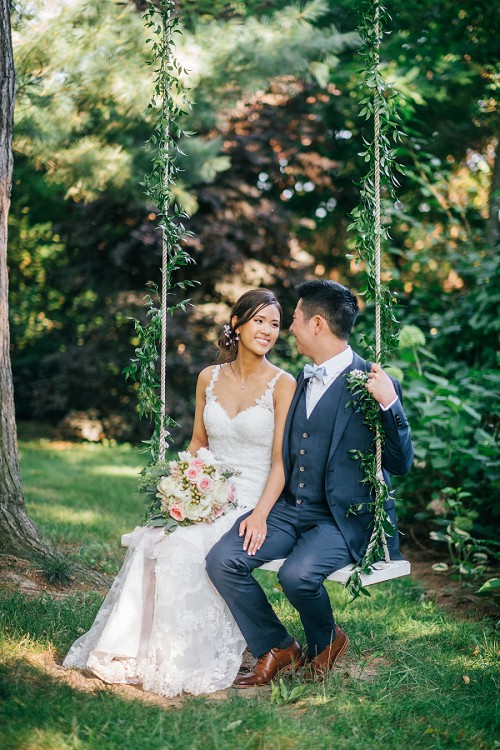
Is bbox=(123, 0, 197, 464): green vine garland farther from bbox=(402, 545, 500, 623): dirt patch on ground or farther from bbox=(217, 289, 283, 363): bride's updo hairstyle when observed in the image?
bbox=(402, 545, 500, 623): dirt patch on ground

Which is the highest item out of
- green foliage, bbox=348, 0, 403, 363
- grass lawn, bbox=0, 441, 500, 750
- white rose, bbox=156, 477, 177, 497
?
green foliage, bbox=348, 0, 403, 363

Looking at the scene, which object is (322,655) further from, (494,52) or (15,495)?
(494,52)

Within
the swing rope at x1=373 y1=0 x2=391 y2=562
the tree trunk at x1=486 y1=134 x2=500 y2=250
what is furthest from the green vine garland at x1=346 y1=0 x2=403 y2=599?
the tree trunk at x1=486 y1=134 x2=500 y2=250

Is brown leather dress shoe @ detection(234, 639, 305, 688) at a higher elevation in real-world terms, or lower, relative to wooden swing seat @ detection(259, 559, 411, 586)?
lower

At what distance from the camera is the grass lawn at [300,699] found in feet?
8.43

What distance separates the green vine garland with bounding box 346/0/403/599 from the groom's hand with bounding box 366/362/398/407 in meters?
0.05

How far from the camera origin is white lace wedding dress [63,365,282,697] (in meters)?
3.05

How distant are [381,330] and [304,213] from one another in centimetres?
873

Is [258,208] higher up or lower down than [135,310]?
higher up

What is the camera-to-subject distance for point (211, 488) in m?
3.23

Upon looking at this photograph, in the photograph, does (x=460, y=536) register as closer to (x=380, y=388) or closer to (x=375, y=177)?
(x=380, y=388)

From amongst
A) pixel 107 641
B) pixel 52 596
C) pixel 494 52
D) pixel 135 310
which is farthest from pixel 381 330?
pixel 135 310

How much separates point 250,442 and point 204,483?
0.41 m

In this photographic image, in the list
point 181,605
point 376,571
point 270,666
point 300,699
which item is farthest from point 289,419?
point 300,699
